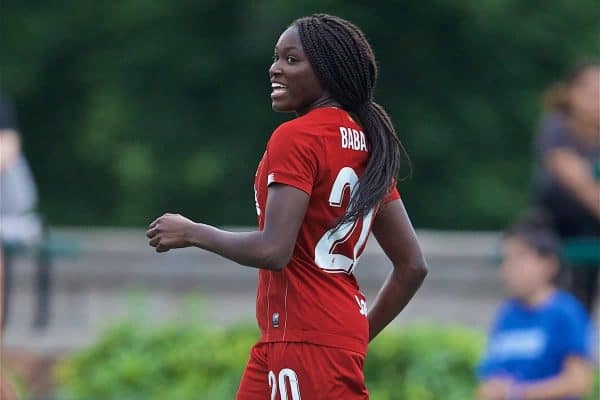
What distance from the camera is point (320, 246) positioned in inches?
161

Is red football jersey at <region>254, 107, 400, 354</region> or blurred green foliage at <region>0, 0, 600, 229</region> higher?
red football jersey at <region>254, 107, 400, 354</region>

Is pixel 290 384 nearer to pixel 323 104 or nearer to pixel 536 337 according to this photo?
pixel 323 104

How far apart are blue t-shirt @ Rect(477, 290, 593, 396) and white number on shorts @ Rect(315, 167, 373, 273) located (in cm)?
335

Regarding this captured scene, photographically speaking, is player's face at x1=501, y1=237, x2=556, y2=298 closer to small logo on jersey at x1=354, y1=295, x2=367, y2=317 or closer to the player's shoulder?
the player's shoulder

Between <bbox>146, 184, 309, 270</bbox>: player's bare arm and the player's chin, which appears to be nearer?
<bbox>146, 184, 309, 270</bbox>: player's bare arm

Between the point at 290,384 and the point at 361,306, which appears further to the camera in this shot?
the point at 361,306

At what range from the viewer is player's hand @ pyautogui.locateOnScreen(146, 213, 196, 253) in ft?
12.7

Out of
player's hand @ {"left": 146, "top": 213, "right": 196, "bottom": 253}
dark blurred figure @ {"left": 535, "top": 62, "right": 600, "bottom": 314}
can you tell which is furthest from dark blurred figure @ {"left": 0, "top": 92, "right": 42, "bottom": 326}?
player's hand @ {"left": 146, "top": 213, "right": 196, "bottom": 253}

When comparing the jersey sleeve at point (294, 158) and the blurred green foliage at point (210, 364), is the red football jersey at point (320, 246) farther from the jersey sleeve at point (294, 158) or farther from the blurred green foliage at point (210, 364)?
the blurred green foliage at point (210, 364)

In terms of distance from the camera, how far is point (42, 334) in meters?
9.61

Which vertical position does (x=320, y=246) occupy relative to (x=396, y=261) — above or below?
above

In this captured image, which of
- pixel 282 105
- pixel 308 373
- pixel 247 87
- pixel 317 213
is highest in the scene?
pixel 282 105

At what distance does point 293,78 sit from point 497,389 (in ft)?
12.2

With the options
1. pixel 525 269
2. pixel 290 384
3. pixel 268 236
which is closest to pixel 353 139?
pixel 268 236
